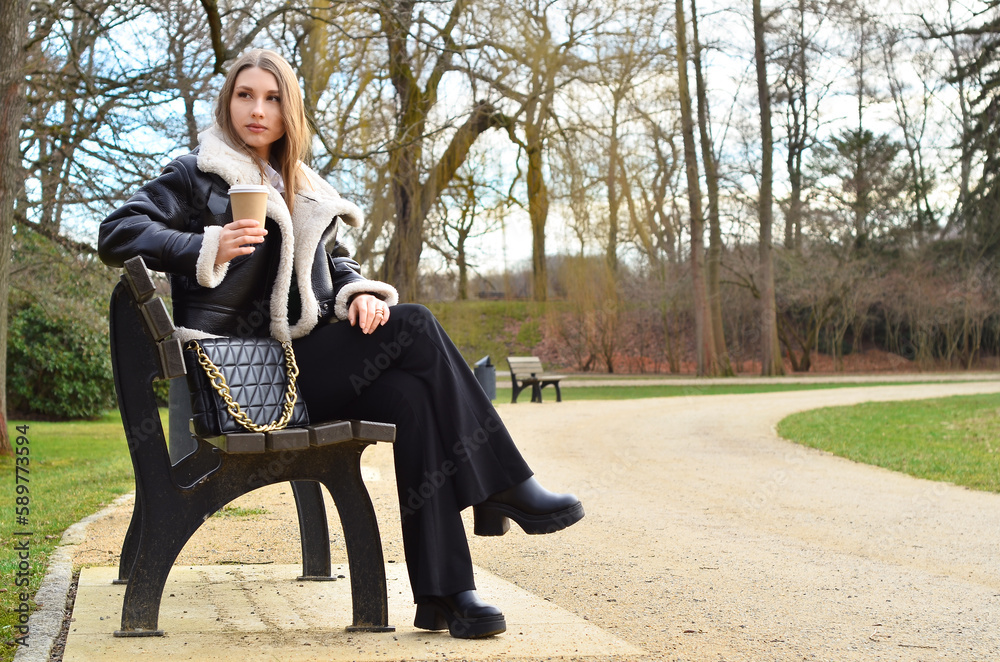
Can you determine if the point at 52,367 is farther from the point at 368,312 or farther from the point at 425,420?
the point at 425,420

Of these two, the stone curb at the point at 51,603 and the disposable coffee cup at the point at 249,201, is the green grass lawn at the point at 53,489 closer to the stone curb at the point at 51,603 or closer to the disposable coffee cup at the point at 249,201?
the stone curb at the point at 51,603

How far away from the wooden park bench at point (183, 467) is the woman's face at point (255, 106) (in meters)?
0.70

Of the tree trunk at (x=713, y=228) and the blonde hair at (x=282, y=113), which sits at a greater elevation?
the tree trunk at (x=713, y=228)

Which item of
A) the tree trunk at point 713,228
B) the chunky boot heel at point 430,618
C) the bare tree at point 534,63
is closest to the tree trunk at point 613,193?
the bare tree at point 534,63

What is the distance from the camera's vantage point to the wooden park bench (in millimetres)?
2686

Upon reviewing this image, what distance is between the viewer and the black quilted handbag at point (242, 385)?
9.03 ft

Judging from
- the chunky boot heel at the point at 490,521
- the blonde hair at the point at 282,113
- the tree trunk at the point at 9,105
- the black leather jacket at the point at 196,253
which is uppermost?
the tree trunk at the point at 9,105

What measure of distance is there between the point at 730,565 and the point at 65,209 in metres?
7.93

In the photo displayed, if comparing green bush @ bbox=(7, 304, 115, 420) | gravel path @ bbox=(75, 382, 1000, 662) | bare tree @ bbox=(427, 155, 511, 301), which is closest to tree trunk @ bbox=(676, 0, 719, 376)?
bare tree @ bbox=(427, 155, 511, 301)

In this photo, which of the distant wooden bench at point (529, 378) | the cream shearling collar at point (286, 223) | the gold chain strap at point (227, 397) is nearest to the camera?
the gold chain strap at point (227, 397)

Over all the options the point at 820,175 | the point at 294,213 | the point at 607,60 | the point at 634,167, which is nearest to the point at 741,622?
the point at 294,213

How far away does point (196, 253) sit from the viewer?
285 centimetres

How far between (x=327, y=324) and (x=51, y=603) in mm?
1300

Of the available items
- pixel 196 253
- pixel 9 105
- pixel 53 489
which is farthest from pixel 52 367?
pixel 196 253
